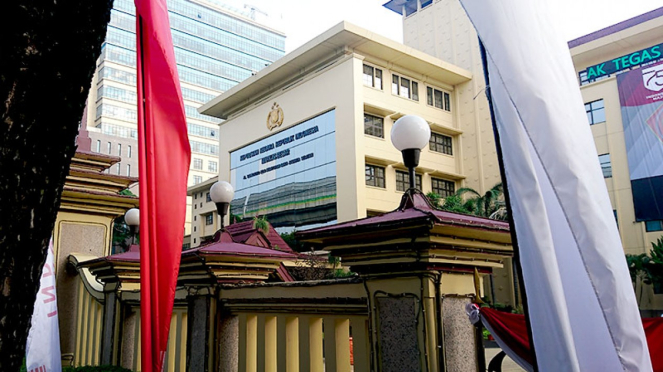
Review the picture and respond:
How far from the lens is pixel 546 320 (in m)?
1.76

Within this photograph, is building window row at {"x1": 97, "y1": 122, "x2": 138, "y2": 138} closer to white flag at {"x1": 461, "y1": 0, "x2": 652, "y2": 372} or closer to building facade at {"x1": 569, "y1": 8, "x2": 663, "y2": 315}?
building facade at {"x1": 569, "y1": 8, "x2": 663, "y2": 315}

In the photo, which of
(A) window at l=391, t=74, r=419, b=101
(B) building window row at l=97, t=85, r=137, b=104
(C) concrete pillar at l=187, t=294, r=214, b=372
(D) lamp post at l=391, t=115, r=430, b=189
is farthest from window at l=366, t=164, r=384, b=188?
(B) building window row at l=97, t=85, r=137, b=104

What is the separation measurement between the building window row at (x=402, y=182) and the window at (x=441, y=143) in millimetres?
1879

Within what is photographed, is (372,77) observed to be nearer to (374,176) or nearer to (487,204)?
(374,176)

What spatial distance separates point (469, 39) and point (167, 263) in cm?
3873

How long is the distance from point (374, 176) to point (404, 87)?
20.8 ft

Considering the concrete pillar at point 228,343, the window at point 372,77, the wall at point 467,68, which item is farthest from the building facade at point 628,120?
the concrete pillar at point 228,343

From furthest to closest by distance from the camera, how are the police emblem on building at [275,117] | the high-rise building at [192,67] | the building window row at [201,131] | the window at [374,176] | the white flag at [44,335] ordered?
the building window row at [201,131], the high-rise building at [192,67], the police emblem on building at [275,117], the window at [374,176], the white flag at [44,335]

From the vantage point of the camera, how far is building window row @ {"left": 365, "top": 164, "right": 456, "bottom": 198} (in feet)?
104

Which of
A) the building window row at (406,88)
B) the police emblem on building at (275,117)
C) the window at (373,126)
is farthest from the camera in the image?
the police emblem on building at (275,117)

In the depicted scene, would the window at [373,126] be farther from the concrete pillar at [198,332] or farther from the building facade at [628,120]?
the concrete pillar at [198,332]

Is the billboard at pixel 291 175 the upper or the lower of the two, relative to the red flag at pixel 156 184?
upper

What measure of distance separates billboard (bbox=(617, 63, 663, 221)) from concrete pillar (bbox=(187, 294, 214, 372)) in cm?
2701

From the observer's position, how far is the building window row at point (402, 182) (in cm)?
3164
